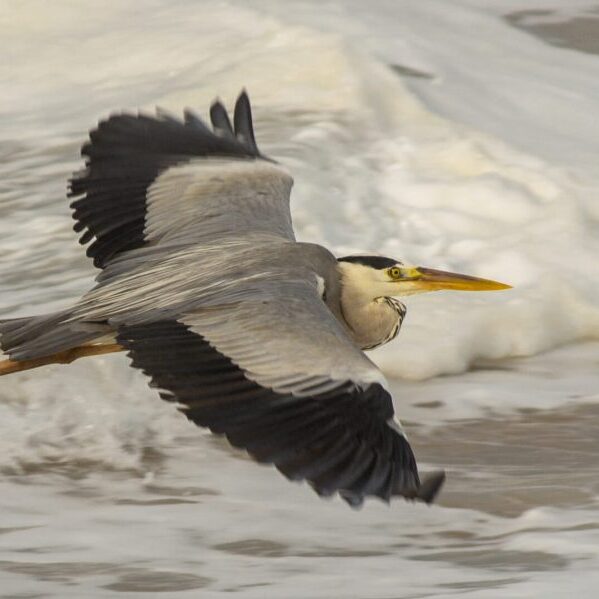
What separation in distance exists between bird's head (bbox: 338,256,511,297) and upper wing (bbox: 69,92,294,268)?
357 mm

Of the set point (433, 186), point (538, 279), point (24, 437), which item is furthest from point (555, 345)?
point (24, 437)

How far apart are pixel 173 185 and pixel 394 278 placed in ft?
3.33

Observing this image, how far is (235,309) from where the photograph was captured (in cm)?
541

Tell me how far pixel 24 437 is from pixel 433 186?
3591 millimetres

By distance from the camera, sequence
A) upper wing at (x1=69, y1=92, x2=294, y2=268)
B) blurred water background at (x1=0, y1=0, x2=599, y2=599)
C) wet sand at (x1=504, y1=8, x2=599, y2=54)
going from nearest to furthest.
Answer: blurred water background at (x1=0, y1=0, x2=599, y2=599), upper wing at (x1=69, y1=92, x2=294, y2=268), wet sand at (x1=504, y1=8, x2=599, y2=54)

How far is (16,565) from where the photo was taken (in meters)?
5.36

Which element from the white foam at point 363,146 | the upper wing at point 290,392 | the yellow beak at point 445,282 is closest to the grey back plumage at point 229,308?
the upper wing at point 290,392

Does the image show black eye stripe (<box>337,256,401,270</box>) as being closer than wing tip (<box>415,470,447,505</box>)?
No

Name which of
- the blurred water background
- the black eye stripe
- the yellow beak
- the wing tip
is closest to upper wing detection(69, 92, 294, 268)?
the black eye stripe

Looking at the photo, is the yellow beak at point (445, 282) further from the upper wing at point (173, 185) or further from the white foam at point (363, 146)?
the white foam at point (363, 146)

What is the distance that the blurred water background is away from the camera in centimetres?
550

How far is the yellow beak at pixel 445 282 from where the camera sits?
21.3 ft

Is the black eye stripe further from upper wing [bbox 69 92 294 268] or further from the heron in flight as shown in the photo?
upper wing [bbox 69 92 294 268]

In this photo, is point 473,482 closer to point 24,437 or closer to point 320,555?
point 320,555
